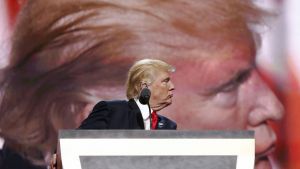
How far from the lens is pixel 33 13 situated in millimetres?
4938

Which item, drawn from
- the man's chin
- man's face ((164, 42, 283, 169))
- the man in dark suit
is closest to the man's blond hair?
the man in dark suit

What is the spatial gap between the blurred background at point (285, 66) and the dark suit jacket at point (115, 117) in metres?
2.27

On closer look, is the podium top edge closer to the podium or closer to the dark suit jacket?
the podium

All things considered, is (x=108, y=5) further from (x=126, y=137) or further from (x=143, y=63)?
(x=126, y=137)

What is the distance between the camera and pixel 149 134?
223 centimetres

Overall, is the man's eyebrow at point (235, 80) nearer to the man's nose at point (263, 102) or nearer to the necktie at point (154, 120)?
the man's nose at point (263, 102)

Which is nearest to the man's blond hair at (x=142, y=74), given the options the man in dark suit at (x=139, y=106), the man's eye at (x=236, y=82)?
the man in dark suit at (x=139, y=106)

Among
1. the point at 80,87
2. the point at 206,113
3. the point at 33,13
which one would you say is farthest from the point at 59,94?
the point at 206,113

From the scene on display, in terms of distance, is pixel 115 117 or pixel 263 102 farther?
pixel 263 102

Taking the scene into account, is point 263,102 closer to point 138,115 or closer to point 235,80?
point 235,80

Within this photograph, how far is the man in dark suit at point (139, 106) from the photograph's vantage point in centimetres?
277

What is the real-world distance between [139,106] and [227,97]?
7.38ft

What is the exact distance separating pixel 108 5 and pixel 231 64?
699 mm

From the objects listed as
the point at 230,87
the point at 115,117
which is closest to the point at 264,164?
the point at 230,87
